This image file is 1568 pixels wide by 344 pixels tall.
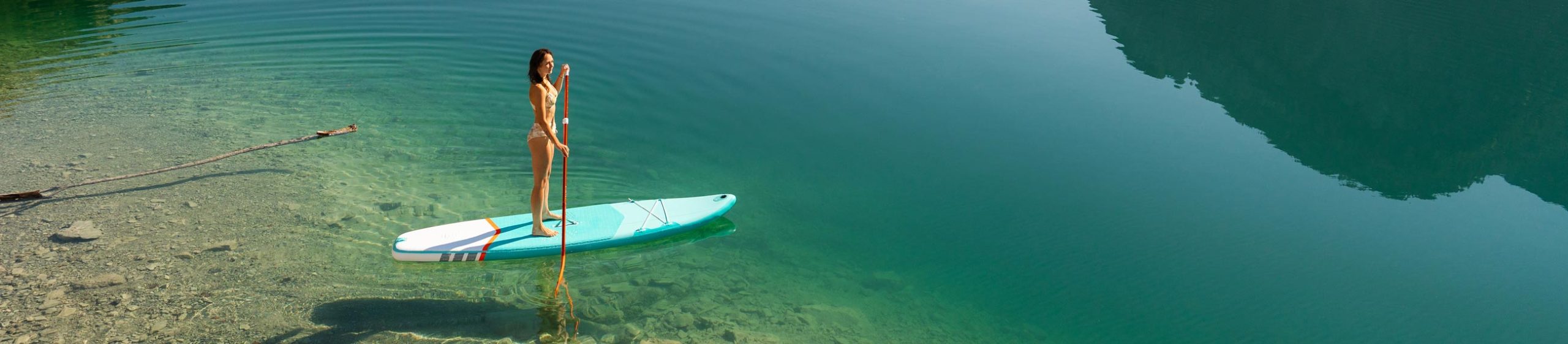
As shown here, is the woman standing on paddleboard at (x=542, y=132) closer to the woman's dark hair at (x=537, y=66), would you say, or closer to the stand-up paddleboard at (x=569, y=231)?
the woman's dark hair at (x=537, y=66)

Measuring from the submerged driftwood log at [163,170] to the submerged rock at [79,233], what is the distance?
65cm

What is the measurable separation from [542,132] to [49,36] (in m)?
10.3

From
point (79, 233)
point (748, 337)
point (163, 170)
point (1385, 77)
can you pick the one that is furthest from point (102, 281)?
point (1385, 77)

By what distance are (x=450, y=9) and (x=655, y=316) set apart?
31.7ft

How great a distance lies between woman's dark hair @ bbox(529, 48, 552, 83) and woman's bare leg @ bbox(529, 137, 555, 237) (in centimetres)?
60

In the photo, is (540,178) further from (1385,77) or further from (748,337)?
(1385,77)

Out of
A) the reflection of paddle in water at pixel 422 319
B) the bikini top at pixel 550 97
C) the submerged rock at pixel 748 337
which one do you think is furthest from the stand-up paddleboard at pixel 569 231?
the submerged rock at pixel 748 337

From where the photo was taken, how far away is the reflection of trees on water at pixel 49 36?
406 inches

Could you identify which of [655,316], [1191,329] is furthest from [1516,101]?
[655,316]

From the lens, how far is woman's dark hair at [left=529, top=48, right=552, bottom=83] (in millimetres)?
5738

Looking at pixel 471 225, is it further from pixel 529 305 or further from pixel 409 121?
pixel 409 121

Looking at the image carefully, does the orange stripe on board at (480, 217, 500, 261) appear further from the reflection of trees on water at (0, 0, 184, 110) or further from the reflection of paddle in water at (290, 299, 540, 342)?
the reflection of trees on water at (0, 0, 184, 110)

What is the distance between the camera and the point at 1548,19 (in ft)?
52.5

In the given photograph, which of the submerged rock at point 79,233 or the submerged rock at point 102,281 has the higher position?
the submerged rock at point 79,233
